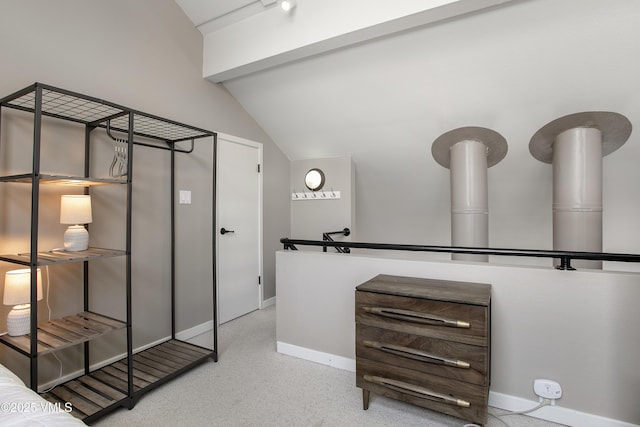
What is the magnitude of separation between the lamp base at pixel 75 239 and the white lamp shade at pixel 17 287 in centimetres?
24

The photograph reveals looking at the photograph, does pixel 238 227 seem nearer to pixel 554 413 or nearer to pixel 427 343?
pixel 427 343

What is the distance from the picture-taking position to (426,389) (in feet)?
5.39

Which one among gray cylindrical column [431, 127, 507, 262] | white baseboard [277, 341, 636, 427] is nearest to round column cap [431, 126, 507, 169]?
gray cylindrical column [431, 127, 507, 262]

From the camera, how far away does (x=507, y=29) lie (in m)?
2.17

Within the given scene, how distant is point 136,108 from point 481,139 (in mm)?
2753

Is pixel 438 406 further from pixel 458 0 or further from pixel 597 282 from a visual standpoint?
pixel 458 0

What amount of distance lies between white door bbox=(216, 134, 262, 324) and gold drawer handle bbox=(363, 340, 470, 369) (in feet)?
6.55

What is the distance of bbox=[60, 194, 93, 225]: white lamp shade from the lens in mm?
1864

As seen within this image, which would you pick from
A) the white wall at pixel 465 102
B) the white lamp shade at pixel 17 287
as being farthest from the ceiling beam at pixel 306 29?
the white lamp shade at pixel 17 287

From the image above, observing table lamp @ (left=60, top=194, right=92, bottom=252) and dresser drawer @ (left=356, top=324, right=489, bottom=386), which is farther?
table lamp @ (left=60, top=194, right=92, bottom=252)

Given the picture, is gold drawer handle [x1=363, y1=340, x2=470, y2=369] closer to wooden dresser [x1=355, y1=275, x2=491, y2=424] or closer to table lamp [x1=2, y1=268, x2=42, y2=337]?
wooden dresser [x1=355, y1=275, x2=491, y2=424]

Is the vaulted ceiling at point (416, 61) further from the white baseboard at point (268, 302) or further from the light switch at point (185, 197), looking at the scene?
the white baseboard at point (268, 302)

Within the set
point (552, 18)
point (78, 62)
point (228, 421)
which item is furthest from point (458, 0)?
point (228, 421)

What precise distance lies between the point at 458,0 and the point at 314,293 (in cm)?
214
